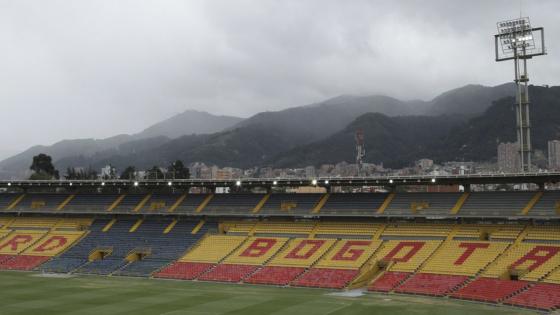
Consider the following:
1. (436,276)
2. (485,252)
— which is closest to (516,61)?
(485,252)

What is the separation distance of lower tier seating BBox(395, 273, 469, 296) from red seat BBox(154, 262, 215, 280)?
21746 millimetres

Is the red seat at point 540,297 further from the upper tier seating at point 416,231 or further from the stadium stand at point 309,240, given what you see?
the upper tier seating at point 416,231

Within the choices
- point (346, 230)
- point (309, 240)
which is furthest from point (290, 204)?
point (346, 230)

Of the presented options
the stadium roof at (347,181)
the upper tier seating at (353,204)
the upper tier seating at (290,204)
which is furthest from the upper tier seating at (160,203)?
the upper tier seating at (353,204)

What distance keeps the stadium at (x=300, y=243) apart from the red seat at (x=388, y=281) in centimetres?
10

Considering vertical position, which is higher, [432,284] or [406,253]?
[406,253]

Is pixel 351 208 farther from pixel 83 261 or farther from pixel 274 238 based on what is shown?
pixel 83 261

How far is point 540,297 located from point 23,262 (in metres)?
57.1

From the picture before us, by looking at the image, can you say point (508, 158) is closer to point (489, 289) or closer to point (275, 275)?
point (275, 275)

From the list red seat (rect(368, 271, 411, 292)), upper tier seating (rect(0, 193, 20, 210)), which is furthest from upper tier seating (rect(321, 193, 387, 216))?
upper tier seating (rect(0, 193, 20, 210))

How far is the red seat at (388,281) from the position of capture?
162 feet

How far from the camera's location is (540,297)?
41.4 m

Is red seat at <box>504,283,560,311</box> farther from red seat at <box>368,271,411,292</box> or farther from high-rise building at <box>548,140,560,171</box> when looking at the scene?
high-rise building at <box>548,140,560,171</box>

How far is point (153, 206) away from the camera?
7500cm
